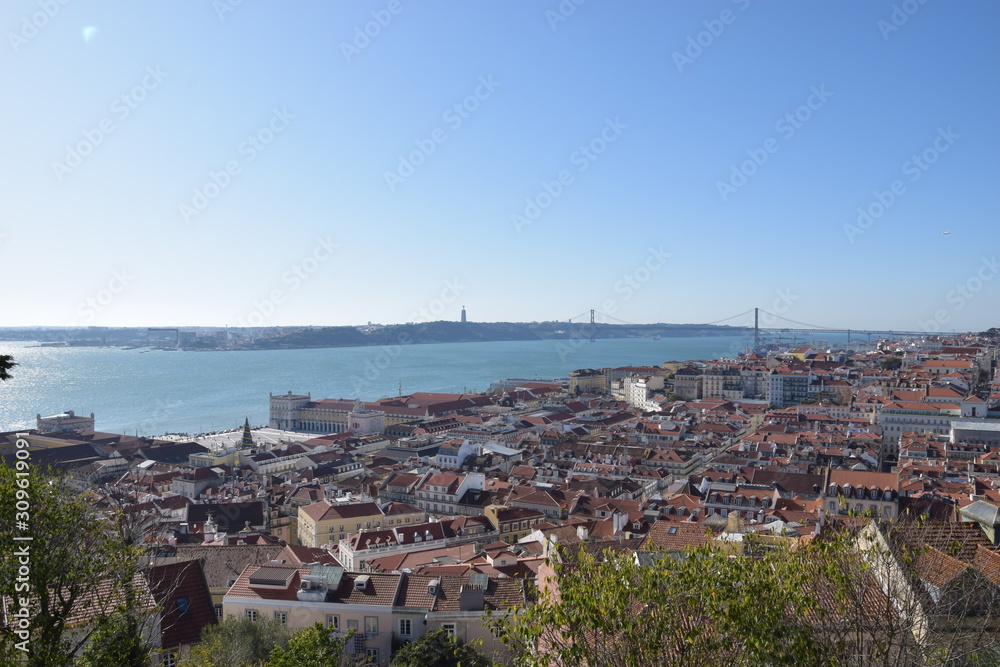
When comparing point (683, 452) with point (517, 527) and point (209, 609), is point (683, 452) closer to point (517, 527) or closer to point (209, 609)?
point (517, 527)

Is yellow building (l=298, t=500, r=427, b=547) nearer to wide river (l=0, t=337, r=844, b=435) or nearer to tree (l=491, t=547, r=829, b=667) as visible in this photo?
tree (l=491, t=547, r=829, b=667)

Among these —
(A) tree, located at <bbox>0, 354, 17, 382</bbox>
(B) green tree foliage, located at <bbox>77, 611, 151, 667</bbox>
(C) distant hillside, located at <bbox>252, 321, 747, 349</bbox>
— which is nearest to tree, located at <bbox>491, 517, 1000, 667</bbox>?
(B) green tree foliage, located at <bbox>77, 611, 151, 667</bbox>

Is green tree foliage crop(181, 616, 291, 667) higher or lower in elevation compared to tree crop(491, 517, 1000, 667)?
lower

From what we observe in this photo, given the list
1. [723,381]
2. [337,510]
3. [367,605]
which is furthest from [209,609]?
[723,381]

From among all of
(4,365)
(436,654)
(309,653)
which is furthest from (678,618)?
(436,654)

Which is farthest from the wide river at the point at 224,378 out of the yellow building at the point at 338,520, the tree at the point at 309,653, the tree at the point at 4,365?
the tree at the point at 4,365

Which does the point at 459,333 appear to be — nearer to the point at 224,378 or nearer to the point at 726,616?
the point at 224,378

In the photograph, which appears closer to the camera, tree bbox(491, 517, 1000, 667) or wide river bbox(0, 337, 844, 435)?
tree bbox(491, 517, 1000, 667)
